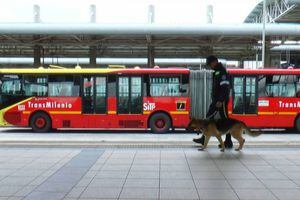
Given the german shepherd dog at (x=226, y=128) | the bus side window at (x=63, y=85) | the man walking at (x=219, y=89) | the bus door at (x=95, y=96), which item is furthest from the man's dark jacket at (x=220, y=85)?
the bus side window at (x=63, y=85)

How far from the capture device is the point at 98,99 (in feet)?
59.0

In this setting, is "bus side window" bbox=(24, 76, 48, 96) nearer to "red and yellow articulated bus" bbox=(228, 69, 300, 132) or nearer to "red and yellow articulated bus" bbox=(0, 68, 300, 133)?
"red and yellow articulated bus" bbox=(0, 68, 300, 133)

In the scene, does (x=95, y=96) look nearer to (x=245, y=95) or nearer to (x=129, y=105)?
(x=129, y=105)

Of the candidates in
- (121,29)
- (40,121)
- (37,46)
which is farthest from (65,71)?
(37,46)

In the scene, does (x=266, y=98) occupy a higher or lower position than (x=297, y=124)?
higher

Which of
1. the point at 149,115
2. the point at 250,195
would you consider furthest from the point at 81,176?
the point at 149,115

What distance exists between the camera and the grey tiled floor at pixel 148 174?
6.50 metres

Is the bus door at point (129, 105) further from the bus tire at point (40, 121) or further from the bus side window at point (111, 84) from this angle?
the bus tire at point (40, 121)

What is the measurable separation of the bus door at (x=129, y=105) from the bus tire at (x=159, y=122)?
17.9 inches

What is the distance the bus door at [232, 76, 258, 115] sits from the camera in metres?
18.0

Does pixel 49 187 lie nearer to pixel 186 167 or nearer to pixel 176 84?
pixel 186 167

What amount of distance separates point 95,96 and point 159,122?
8.54ft

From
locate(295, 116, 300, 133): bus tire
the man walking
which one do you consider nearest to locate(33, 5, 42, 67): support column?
locate(295, 116, 300, 133): bus tire

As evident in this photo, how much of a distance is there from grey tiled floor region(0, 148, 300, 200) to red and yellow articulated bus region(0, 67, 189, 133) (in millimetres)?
7224
